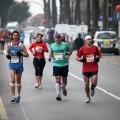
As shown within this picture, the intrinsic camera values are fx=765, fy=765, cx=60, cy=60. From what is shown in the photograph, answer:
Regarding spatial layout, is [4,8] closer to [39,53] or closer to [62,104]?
[39,53]

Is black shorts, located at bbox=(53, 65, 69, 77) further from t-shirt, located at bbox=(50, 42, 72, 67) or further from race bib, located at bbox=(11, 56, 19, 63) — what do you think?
race bib, located at bbox=(11, 56, 19, 63)

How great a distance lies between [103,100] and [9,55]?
260 centimetres

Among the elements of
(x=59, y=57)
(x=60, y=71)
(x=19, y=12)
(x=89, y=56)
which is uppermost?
(x=89, y=56)

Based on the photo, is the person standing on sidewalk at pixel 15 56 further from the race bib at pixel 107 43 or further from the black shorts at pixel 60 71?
the race bib at pixel 107 43

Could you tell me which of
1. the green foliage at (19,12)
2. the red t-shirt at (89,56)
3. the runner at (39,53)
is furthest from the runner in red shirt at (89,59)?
the green foliage at (19,12)

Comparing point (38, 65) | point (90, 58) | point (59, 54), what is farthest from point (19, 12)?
point (90, 58)

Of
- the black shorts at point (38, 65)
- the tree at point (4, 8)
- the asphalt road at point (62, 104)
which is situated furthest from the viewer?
the tree at point (4, 8)

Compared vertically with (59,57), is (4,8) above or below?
below

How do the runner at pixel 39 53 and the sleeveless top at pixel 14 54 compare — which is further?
the runner at pixel 39 53

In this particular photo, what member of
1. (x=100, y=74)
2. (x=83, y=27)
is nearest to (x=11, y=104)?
(x=100, y=74)

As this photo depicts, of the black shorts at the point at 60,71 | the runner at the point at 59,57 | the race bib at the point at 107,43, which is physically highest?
the runner at the point at 59,57

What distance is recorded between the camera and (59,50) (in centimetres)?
1903

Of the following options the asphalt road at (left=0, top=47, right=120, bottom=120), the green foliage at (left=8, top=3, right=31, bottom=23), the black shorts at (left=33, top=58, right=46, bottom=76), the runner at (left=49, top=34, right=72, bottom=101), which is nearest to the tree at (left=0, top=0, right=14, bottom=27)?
the green foliage at (left=8, top=3, right=31, bottom=23)

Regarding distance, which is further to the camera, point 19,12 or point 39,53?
point 19,12
